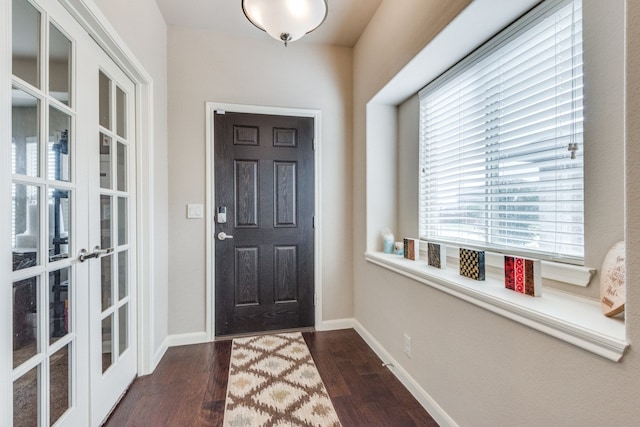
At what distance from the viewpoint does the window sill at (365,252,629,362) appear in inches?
30.4

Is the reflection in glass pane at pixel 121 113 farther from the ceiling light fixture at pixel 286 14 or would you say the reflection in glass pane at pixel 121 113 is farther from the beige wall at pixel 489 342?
the beige wall at pixel 489 342

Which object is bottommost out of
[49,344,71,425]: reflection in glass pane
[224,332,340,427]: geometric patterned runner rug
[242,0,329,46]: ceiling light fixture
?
[224,332,340,427]: geometric patterned runner rug

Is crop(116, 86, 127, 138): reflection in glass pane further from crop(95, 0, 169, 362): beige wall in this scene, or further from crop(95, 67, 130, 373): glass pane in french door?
crop(95, 0, 169, 362): beige wall

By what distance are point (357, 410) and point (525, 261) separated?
1.17 metres

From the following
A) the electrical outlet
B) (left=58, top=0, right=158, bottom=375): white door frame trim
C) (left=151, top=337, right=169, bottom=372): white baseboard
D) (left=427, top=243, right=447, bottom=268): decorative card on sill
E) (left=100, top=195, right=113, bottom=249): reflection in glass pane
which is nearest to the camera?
(left=100, top=195, right=113, bottom=249): reflection in glass pane

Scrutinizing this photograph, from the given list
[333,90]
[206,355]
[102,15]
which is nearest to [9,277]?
[102,15]

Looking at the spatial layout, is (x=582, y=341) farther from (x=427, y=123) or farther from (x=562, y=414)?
(x=427, y=123)

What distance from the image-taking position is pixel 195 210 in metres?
2.43

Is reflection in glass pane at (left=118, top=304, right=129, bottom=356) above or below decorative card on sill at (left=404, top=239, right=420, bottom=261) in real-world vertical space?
below

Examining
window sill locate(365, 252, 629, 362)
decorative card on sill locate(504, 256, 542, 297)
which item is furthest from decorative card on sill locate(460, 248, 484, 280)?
decorative card on sill locate(504, 256, 542, 297)

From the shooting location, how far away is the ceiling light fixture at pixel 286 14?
1383mm

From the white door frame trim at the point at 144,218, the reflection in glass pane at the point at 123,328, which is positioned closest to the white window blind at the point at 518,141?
the white door frame trim at the point at 144,218

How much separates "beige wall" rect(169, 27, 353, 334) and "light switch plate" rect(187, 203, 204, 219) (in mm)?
36

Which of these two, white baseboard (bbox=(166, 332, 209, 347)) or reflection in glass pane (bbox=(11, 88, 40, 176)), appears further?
white baseboard (bbox=(166, 332, 209, 347))
